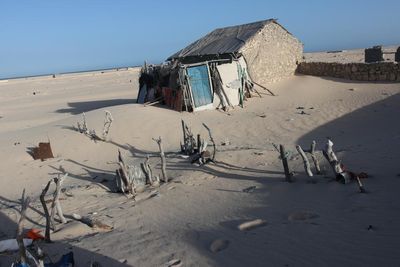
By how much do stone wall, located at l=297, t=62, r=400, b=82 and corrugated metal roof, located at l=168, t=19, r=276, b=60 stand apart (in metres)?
3.06

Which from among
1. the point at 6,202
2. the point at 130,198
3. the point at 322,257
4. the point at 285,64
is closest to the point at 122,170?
the point at 130,198

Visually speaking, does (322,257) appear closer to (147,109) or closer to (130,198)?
(130,198)

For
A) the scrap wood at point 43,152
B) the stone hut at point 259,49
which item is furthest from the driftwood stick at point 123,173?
the stone hut at point 259,49

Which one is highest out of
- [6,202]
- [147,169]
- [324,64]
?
[324,64]

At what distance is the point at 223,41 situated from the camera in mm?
20469

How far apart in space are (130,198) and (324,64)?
47.4 ft

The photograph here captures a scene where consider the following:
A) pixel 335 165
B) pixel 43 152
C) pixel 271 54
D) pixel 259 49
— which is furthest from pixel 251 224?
pixel 271 54

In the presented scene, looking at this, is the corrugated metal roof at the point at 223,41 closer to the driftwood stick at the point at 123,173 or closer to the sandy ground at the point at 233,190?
the sandy ground at the point at 233,190

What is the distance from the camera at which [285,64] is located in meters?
20.7

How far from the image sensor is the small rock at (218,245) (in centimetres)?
568

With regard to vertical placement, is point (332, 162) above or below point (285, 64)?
below

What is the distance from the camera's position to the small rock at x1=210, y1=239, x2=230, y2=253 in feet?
18.6

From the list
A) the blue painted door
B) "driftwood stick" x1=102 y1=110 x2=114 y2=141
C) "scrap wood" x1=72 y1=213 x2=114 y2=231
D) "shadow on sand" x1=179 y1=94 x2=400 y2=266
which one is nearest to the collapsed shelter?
the blue painted door

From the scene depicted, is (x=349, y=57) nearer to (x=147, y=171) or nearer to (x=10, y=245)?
(x=147, y=171)
